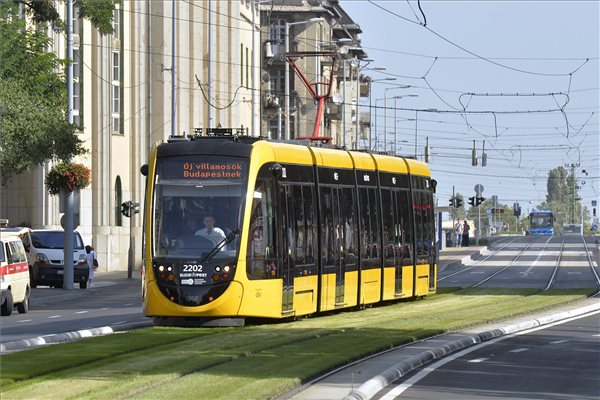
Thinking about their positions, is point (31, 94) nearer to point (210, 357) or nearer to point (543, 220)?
point (210, 357)

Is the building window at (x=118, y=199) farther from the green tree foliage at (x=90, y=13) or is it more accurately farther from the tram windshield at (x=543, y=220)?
the tram windshield at (x=543, y=220)

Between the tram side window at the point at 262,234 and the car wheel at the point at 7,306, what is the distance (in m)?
9.63

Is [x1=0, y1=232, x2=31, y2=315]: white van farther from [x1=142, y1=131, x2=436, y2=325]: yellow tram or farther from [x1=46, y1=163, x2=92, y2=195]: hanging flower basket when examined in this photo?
[x1=46, y1=163, x2=92, y2=195]: hanging flower basket

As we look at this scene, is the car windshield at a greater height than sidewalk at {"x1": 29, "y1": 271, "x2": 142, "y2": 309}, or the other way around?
the car windshield

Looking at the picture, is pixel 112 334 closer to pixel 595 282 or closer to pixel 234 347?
pixel 234 347

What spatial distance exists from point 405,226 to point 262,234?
1023 centimetres

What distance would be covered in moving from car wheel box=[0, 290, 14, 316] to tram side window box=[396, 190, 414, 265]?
28.8 ft

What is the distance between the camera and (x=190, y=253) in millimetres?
27016

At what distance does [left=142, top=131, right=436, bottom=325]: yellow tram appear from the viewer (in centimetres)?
2692

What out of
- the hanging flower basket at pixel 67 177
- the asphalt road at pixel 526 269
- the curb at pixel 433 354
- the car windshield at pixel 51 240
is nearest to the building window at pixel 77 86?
the car windshield at pixel 51 240

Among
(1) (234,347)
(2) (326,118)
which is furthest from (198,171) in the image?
(2) (326,118)

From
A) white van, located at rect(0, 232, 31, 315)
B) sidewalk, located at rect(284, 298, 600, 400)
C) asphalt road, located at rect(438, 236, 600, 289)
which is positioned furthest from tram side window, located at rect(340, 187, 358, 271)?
asphalt road, located at rect(438, 236, 600, 289)

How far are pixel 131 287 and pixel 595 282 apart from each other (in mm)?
15415

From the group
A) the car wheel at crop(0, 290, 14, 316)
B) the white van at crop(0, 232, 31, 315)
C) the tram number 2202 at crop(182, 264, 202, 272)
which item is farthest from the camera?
the car wheel at crop(0, 290, 14, 316)
